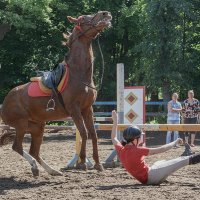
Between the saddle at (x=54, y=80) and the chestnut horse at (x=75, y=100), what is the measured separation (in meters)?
0.12

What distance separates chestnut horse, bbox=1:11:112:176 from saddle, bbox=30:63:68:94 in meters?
0.12

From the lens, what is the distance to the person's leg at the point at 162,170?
25.3 feet

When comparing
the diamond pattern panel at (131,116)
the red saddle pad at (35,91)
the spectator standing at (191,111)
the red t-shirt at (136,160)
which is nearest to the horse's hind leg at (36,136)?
the red saddle pad at (35,91)

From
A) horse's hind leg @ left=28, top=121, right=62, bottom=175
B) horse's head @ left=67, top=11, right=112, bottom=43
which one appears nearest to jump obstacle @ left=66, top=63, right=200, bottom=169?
horse's hind leg @ left=28, top=121, right=62, bottom=175

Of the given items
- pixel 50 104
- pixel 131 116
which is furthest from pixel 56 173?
pixel 131 116

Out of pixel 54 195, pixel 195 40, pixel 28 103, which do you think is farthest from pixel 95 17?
pixel 195 40

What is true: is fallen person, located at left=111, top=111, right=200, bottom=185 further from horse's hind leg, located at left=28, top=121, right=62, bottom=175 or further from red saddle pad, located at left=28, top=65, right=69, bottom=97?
horse's hind leg, located at left=28, top=121, right=62, bottom=175

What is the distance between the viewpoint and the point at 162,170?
25.3 ft

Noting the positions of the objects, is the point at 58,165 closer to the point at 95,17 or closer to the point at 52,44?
the point at 95,17

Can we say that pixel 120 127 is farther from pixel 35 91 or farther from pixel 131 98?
pixel 35 91

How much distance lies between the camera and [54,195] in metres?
7.12

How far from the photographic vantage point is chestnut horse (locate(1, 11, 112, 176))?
9.01 m

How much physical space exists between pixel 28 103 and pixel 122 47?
23756 mm

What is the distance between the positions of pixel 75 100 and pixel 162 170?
2.06m
